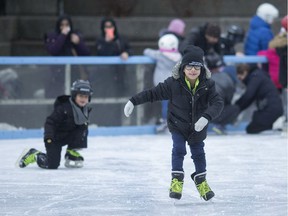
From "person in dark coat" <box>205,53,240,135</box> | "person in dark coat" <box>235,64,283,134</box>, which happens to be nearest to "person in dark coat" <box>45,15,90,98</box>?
"person in dark coat" <box>205,53,240,135</box>

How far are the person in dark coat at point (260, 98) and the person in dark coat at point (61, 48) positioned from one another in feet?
6.47

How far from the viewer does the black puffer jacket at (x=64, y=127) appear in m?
10.5

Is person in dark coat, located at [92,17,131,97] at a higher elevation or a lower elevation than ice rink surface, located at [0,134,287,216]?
higher

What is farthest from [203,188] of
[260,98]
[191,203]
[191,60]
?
[260,98]

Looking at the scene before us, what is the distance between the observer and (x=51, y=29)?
56.6 ft

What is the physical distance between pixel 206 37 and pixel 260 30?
2.88ft

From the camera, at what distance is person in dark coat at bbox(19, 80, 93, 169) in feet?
34.6

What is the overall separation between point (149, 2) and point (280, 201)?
9.34 metres

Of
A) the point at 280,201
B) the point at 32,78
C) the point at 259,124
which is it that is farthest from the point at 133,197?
the point at 259,124

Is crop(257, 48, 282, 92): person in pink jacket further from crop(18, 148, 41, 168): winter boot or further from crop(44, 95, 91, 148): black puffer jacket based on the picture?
crop(18, 148, 41, 168): winter boot

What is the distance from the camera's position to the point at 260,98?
1406cm

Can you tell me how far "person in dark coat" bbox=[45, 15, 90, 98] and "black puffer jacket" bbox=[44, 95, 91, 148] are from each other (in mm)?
2470

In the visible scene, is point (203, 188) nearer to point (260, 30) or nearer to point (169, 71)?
point (169, 71)

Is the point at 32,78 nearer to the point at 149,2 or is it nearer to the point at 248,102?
the point at 248,102
